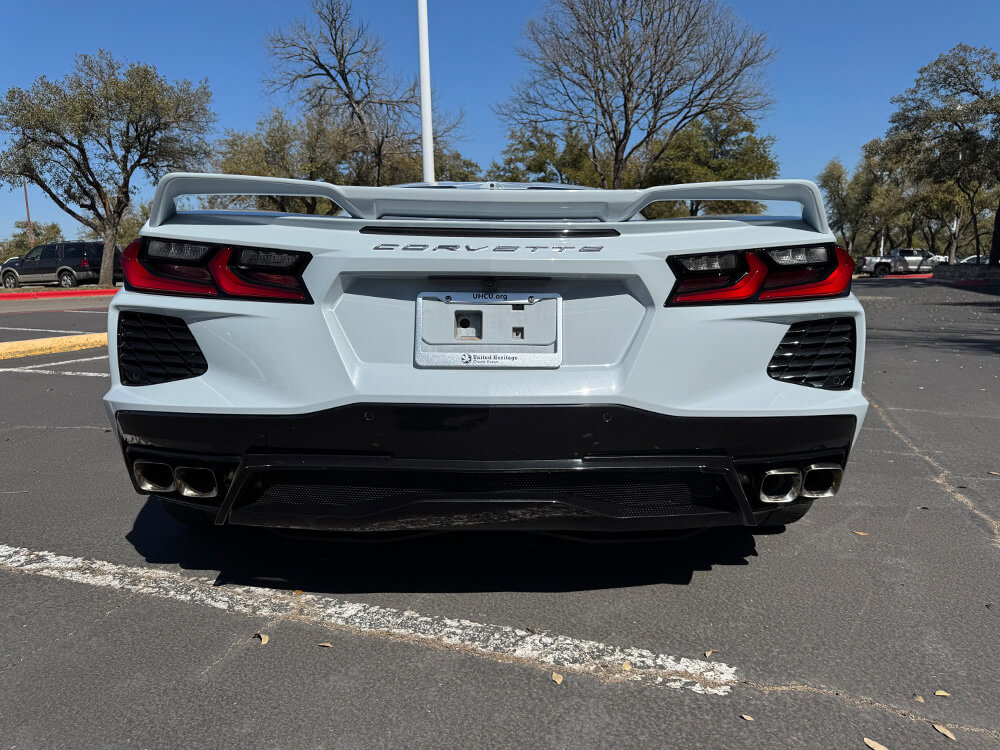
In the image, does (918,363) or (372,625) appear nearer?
(372,625)

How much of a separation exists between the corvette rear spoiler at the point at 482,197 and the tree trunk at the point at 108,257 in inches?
1191

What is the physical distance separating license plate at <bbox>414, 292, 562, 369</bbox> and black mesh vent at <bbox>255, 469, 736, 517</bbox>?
345 millimetres

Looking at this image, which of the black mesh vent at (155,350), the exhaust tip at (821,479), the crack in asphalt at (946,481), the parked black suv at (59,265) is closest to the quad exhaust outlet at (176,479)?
the black mesh vent at (155,350)

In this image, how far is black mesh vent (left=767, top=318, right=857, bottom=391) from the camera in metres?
2.31

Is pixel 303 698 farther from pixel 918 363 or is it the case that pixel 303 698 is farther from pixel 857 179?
pixel 857 179

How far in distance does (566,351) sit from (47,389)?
652 centimetres

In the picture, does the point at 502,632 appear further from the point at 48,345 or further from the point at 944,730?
the point at 48,345

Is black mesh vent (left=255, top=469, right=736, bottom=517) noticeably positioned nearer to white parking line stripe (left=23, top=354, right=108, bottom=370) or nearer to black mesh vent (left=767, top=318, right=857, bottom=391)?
black mesh vent (left=767, top=318, right=857, bottom=391)

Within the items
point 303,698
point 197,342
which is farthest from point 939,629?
point 197,342

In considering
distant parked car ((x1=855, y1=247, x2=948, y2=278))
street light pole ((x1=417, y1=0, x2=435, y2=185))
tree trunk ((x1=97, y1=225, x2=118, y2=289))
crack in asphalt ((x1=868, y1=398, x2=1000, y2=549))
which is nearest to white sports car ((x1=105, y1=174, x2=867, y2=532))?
crack in asphalt ((x1=868, y1=398, x2=1000, y2=549))

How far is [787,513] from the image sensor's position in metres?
2.80

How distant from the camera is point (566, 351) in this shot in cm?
225

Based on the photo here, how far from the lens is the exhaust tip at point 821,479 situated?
239 centimetres

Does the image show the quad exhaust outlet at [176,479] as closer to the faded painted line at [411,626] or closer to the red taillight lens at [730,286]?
the faded painted line at [411,626]
